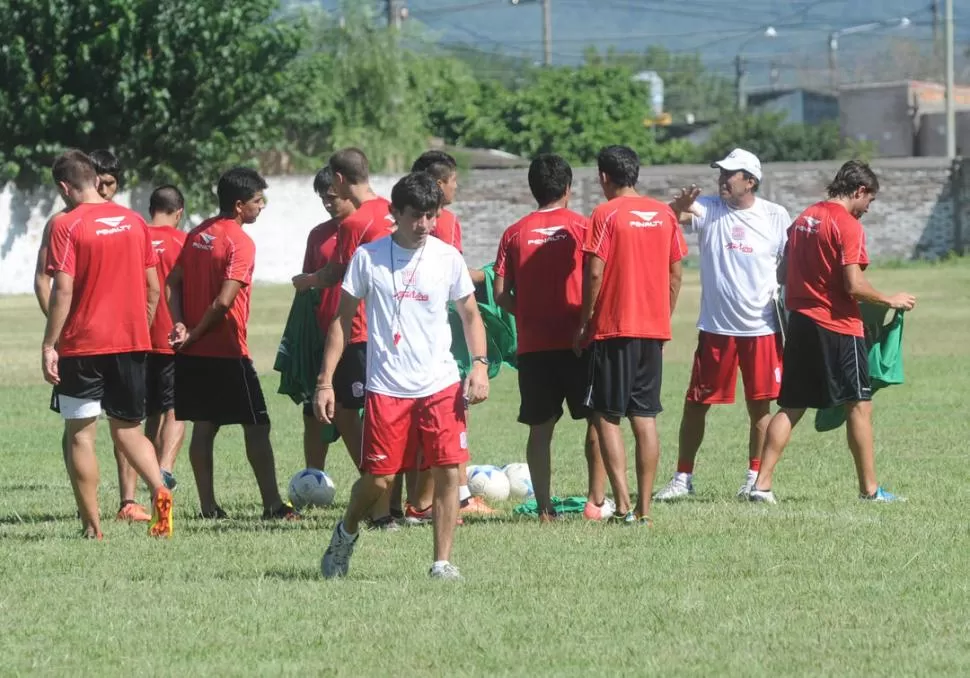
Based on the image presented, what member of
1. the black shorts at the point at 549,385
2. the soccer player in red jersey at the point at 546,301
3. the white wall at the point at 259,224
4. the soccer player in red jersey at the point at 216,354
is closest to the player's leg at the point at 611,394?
the soccer player in red jersey at the point at 546,301

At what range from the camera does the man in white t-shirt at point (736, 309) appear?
10.4 metres

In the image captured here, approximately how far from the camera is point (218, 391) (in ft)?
32.0

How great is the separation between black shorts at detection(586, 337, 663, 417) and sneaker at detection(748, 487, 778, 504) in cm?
120

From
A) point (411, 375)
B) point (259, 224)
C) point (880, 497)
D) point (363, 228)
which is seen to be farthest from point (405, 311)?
point (259, 224)

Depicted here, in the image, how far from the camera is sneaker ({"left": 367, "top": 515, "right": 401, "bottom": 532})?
9266mm

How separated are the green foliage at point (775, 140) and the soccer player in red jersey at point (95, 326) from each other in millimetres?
65206

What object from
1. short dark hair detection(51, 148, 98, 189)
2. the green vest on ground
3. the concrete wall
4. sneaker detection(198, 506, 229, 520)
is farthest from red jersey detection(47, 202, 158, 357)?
the concrete wall

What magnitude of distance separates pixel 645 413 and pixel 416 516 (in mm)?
1521

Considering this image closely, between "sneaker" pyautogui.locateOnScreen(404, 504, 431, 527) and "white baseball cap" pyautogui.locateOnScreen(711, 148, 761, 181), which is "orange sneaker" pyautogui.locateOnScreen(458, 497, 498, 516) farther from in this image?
"white baseball cap" pyautogui.locateOnScreen(711, 148, 761, 181)

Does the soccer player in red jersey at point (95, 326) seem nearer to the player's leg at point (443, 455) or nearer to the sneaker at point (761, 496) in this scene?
the player's leg at point (443, 455)

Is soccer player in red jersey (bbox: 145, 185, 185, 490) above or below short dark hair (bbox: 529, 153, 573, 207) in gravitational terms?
below

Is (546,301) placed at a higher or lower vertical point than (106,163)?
lower

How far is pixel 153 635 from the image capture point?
643 cm

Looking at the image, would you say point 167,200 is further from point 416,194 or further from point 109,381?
point 416,194
